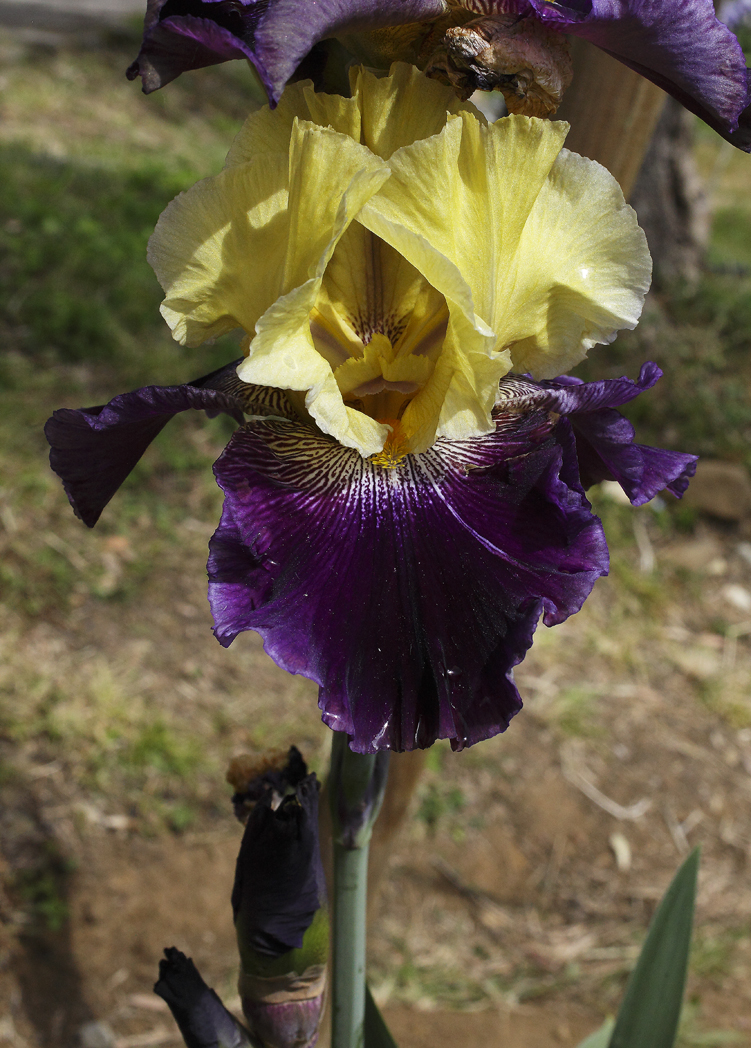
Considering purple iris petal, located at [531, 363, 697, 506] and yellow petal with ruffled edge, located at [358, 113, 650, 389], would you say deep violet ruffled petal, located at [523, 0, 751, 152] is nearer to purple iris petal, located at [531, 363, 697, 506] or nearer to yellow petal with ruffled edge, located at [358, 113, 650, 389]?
yellow petal with ruffled edge, located at [358, 113, 650, 389]

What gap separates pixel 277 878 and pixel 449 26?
638mm

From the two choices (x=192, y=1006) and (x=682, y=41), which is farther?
(x=192, y=1006)

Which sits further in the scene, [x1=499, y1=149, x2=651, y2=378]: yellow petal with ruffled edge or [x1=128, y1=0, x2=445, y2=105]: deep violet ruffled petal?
[x1=499, y1=149, x2=651, y2=378]: yellow petal with ruffled edge

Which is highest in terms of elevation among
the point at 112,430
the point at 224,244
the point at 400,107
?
the point at 400,107

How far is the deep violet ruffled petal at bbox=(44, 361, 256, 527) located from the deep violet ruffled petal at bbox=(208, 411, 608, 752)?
0.05m

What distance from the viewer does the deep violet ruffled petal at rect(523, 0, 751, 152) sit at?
521mm

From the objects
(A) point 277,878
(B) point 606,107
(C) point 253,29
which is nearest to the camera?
(C) point 253,29

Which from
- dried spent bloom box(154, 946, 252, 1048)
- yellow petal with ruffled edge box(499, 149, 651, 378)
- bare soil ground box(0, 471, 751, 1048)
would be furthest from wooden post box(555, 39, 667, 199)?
bare soil ground box(0, 471, 751, 1048)

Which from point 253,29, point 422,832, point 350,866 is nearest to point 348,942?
point 350,866

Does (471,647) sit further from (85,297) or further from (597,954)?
(85,297)

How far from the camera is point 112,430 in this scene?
24.6 inches

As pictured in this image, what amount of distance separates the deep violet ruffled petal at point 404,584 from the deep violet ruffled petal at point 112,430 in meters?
0.05

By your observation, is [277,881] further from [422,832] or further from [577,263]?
[422,832]

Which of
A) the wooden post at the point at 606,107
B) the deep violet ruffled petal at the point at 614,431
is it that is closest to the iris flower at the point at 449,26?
the deep violet ruffled petal at the point at 614,431
